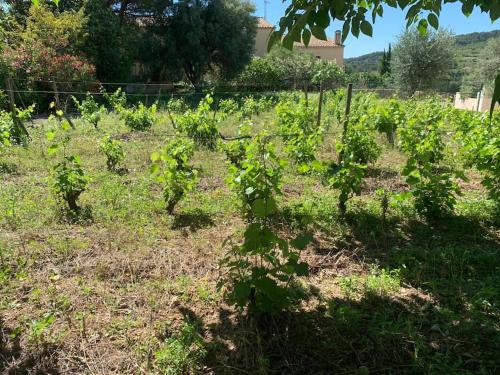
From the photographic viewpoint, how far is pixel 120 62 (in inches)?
787

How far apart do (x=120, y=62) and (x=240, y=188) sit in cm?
1790

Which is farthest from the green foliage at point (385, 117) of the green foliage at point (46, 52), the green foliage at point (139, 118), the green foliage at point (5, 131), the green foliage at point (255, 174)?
the green foliage at point (46, 52)

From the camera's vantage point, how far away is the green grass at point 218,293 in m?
2.57

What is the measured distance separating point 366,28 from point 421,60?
75.0 feet

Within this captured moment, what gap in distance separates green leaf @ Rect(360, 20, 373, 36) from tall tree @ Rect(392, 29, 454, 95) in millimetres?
22109

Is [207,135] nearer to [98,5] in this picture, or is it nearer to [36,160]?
[36,160]

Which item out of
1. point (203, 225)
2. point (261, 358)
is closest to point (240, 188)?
point (203, 225)

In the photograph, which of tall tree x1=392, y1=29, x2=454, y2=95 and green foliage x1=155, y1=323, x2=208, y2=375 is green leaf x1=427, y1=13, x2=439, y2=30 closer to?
green foliage x1=155, y1=323, x2=208, y2=375

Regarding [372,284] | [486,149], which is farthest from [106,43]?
[372,284]

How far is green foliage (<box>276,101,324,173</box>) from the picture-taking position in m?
5.57

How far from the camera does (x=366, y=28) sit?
85.7 inches

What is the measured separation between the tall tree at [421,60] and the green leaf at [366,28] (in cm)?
2211

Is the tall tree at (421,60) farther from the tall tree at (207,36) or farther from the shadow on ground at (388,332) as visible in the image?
the shadow on ground at (388,332)

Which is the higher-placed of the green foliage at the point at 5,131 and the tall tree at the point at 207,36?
the tall tree at the point at 207,36
